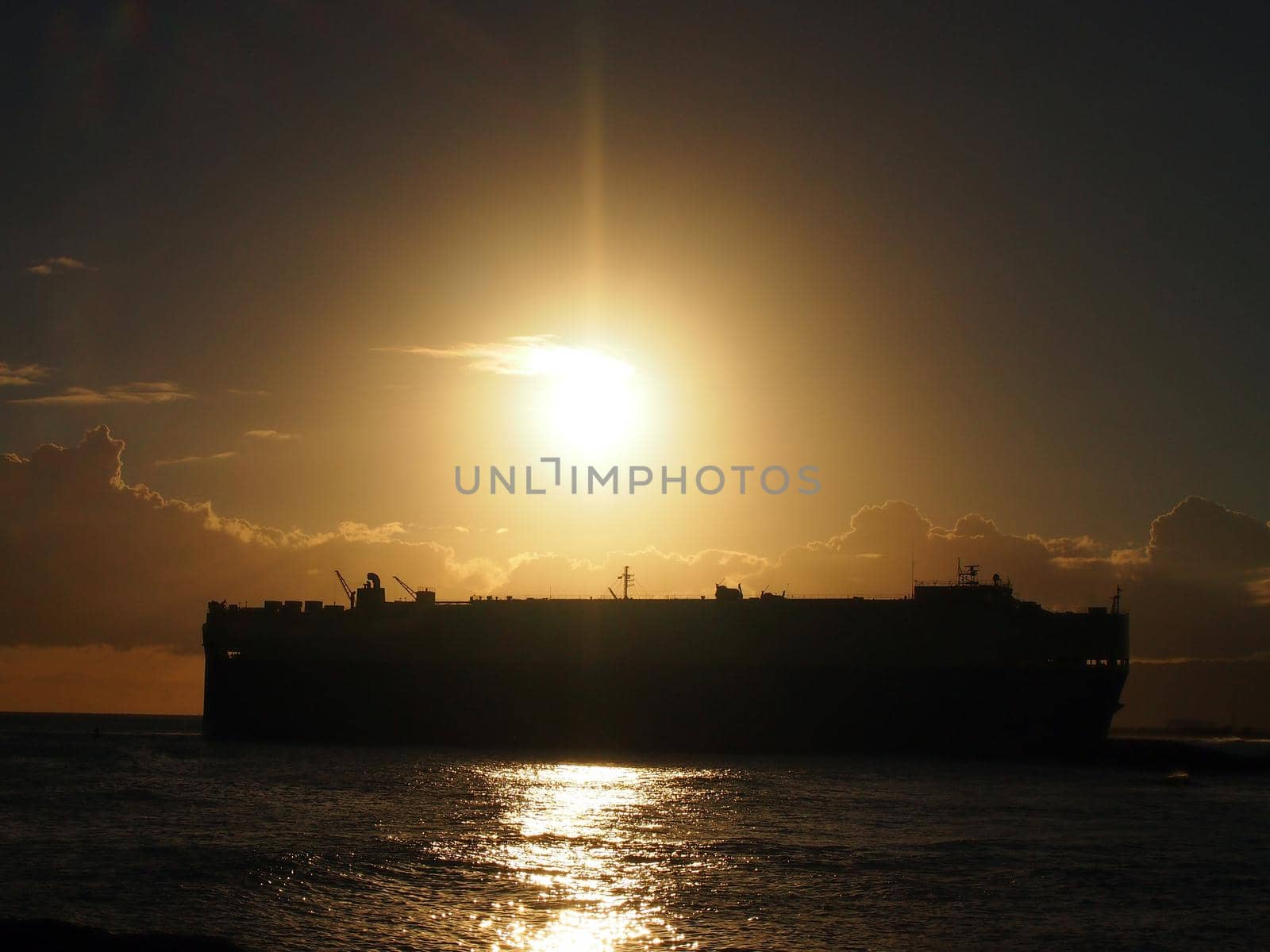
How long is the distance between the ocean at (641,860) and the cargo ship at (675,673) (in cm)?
1896

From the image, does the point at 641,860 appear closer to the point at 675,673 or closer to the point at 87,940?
the point at 87,940

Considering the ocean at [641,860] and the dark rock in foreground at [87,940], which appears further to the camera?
the ocean at [641,860]

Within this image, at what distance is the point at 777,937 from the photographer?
26469 mm

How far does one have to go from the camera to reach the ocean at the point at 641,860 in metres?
27.5

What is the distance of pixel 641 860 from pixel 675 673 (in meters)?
56.0

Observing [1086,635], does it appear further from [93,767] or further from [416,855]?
[93,767]

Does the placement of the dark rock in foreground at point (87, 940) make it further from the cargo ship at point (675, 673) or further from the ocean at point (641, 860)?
the cargo ship at point (675, 673)

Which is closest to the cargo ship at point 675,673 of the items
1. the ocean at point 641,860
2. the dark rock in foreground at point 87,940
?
the ocean at point 641,860

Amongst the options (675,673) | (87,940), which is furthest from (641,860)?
(675,673)

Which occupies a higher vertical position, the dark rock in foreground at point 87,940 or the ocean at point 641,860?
the dark rock in foreground at point 87,940

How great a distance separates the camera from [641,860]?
119ft

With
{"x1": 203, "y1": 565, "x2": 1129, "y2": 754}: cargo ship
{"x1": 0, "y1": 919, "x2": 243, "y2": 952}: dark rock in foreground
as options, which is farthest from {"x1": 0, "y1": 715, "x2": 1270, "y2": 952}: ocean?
{"x1": 203, "y1": 565, "x2": 1129, "y2": 754}: cargo ship

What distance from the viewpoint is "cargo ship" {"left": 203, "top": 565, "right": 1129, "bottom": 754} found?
279 feet

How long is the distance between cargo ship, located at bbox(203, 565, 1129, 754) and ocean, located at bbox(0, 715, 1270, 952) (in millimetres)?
18960
